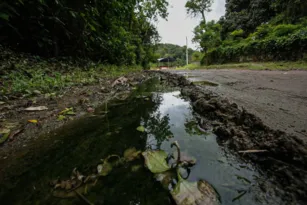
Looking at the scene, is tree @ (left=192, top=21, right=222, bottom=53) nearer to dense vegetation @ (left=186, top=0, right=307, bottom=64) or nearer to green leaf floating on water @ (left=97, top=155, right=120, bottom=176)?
dense vegetation @ (left=186, top=0, right=307, bottom=64)

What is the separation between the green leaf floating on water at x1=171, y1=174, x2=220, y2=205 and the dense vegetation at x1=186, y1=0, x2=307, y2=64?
27.0ft

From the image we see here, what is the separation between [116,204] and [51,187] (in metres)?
0.33

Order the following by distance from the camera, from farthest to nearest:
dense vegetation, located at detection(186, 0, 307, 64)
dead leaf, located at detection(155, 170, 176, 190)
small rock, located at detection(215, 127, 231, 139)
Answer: dense vegetation, located at detection(186, 0, 307, 64), small rock, located at detection(215, 127, 231, 139), dead leaf, located at detection(155, 170, 176, 190)

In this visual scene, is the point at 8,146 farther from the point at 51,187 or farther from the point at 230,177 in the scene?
the point at 230,177

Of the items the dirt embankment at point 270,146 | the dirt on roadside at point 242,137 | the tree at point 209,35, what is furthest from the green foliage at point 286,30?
the dirt embankment at point 270,146

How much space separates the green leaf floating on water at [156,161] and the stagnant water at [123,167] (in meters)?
0.04

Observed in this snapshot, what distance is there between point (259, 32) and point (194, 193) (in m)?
13.1

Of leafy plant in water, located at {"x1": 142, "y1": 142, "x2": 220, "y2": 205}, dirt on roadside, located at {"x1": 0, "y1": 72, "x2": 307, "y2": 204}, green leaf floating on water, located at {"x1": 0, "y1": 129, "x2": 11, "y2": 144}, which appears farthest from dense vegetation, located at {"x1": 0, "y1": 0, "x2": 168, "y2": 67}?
leafy plant in water, located at {"x1": 142, "y1": 142, "x2": 220, "y2": 205}

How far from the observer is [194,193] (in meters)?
0.56

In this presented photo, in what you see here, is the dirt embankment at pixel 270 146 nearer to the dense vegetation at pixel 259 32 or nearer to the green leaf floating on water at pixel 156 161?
the green leaf floating on water at pixel 156 161

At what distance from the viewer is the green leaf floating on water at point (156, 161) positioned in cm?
72

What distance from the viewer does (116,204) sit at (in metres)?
0.58

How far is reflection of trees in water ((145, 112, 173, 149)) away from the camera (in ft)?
3.47

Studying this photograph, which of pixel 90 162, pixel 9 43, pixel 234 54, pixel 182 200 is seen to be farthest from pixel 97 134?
pixel 234 54
